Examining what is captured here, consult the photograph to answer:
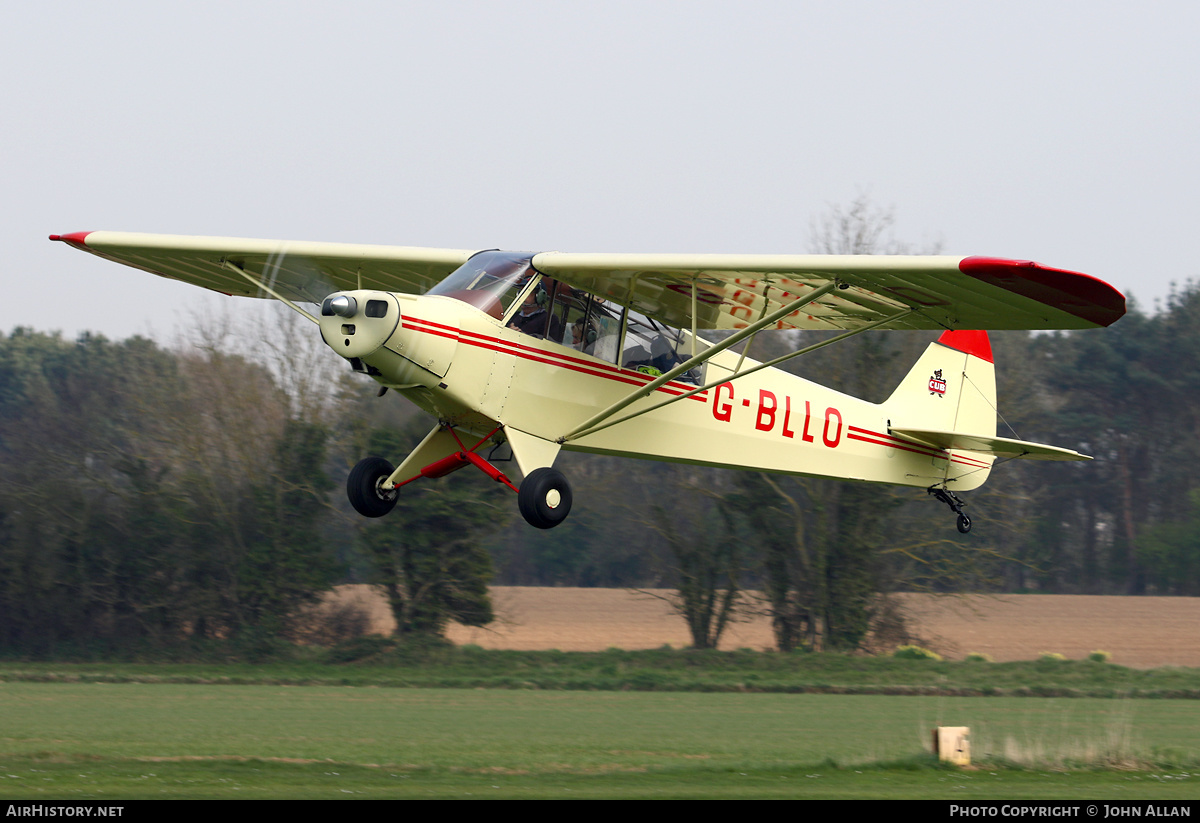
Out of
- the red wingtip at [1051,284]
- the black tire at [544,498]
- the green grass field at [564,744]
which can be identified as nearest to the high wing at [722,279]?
the red wingtip at [1051,284]

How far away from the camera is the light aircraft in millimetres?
9781

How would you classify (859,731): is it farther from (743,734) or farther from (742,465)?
(742,465)

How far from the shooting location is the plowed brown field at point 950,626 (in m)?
30.5

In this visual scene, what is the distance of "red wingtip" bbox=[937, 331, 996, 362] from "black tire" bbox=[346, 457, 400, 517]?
8.76 meters

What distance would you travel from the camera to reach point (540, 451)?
35.8ft

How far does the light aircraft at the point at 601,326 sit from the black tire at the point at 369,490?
17 millimetres

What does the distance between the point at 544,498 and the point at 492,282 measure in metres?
2.00

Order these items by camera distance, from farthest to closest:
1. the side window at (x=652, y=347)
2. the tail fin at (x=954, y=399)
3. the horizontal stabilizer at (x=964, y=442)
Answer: the tail fin at (x=954, y=399)
the horizontal stabilizer at (x=964, y=442)
the side window at (x=652, y=347)

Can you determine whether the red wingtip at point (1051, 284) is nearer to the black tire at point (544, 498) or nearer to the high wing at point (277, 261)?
the black tire at point (544, 498)

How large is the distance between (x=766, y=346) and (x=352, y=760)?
14891 millimetres

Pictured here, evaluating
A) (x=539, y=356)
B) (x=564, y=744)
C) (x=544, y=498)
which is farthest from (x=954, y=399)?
(x=544, y=498)

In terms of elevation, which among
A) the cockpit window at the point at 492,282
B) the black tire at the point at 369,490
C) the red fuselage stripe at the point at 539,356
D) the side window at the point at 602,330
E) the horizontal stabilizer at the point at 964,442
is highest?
the cockpit window at the point at 492,282

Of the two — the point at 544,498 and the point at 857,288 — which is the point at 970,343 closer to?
the point at 857,288

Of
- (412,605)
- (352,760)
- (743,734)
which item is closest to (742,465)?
(352,760)
